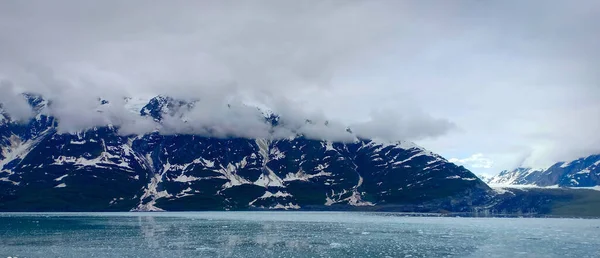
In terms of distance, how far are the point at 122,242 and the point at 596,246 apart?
108m

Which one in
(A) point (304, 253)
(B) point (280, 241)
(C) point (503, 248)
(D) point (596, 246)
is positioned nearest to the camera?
(A) point (304, 253)

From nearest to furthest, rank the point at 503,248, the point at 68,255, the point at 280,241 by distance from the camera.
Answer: the point at 68,255 → the point at 503,248 → the point at 280,241

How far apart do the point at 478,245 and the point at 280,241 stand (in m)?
45.7

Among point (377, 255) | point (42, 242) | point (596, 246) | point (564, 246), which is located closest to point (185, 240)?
point (42, 242)

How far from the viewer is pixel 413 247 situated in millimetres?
114062

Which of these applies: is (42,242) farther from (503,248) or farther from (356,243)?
(503,248)

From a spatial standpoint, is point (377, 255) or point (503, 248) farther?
point (503, 248)

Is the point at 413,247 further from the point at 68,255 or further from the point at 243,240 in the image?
the point at 68,255

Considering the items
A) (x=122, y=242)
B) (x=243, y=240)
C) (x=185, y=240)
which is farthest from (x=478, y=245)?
(x=122, y=242)

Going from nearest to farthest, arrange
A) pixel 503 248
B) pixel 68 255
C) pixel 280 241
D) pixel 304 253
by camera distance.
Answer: pixel 68 255 < pixel 304 253 < pixel 503 248 < pixel 280 241

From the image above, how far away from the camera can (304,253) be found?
102 meters

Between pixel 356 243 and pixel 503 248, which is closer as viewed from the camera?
pixel 503 248

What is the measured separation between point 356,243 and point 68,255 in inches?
2430

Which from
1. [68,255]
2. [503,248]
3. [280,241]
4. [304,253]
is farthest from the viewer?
[280,241]
